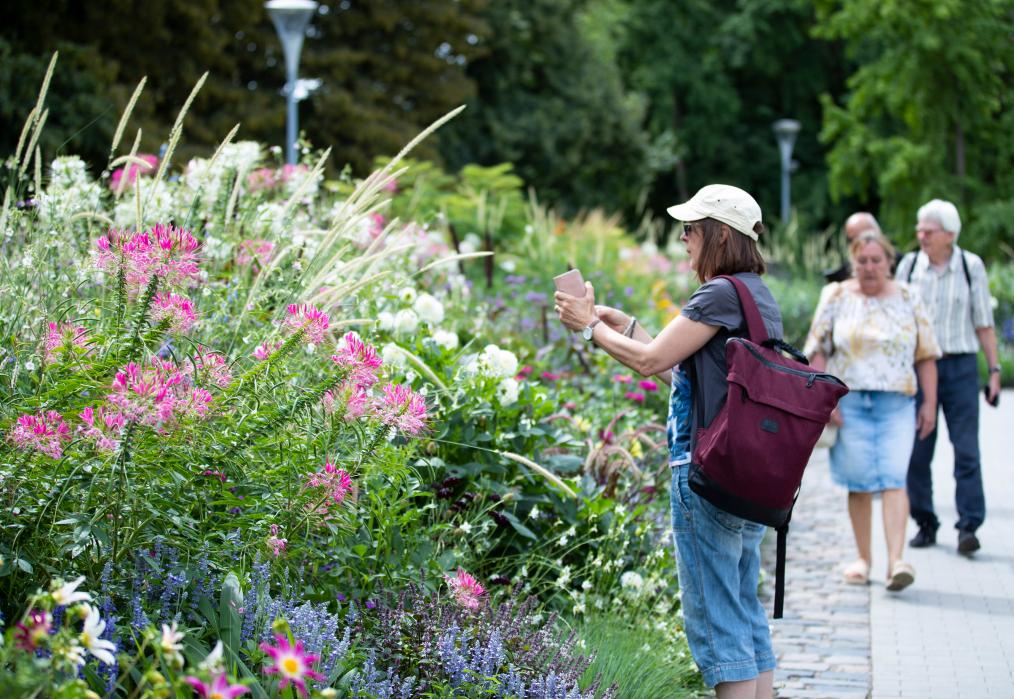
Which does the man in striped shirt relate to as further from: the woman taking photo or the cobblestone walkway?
the woman taking photo

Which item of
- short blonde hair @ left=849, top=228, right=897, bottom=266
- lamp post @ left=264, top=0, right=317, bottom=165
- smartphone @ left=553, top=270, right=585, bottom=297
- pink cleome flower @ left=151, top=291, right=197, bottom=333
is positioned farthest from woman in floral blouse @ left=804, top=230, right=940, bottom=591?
lamp post @ left=264, top=0, right=317, bottom=165

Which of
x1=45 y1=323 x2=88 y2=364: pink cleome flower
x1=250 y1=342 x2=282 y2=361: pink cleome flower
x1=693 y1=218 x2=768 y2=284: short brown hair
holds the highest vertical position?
x1=693 y1=218 x2=768 y2=284: short brown hair

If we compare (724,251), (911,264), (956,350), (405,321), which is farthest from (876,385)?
(724,251)

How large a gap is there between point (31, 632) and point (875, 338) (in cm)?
520

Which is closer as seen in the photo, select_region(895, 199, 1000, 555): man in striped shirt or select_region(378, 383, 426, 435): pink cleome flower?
select_region(378, 383, 426, 435): pink cleome flower

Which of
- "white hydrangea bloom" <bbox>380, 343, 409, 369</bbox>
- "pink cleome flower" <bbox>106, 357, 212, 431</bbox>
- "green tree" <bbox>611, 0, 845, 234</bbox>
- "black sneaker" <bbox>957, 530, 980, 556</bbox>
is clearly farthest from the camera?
"green tree" <bbox>611, 0, 845, 234</bbox>

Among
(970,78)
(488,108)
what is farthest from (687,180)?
(970,78)

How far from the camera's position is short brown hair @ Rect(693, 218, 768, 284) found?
3.84 metres

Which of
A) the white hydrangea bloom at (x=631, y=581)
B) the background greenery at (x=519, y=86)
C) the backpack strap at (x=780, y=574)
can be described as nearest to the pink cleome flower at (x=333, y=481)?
the backpack strap at (x=780, y=574)

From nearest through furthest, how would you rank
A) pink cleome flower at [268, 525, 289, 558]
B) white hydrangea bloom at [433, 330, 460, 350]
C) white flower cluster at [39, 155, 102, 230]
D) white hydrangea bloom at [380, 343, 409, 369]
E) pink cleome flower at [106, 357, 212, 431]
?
pink cleome flower at [106, 357, 212, 431]
pink cleome flower at [268, 525, 289, 558]
white flower cluster at [39, 155, 102, 230]
white hydrangea bloom at [380, 343, 409, 369]
white hydrangea bloom at [433, 330, 460, 350]

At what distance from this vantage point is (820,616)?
6012mm

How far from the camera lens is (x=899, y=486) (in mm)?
6566

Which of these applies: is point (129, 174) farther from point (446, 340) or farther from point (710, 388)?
point (710, 388)

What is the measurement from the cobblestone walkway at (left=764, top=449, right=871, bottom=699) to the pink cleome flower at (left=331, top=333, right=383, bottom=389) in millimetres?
2268
